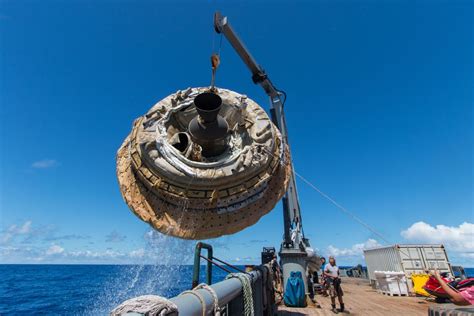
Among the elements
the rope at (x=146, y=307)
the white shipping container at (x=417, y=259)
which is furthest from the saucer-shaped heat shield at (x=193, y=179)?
the white shipping container at (x=417, y=259)

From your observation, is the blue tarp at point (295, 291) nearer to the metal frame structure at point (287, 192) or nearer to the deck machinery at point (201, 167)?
the metal frame structure at point (287, 192)

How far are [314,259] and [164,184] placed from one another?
404 inches

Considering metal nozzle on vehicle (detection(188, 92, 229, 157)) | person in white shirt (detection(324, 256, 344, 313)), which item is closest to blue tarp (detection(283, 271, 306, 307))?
person in white shirt (detection(324, 256, 344, 313))

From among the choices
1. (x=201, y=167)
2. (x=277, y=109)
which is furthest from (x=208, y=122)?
(x=277, y=109)

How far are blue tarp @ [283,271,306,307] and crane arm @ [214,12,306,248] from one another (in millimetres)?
962

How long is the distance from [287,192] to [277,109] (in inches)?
138

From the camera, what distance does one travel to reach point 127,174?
334 cm

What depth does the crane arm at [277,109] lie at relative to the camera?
29.3ft

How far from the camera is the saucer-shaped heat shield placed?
9.93 ft

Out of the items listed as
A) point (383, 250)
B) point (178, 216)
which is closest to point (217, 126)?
point (178, 216)

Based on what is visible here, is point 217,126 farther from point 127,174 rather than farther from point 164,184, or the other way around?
point 127,174

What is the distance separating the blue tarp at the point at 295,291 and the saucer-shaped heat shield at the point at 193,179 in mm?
5747

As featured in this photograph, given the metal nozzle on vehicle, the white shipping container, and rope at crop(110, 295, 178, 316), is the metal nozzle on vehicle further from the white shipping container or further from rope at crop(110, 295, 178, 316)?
the white shipping container

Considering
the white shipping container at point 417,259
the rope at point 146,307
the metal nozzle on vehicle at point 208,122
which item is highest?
the metal nozzle on vehicle at point 208,122
